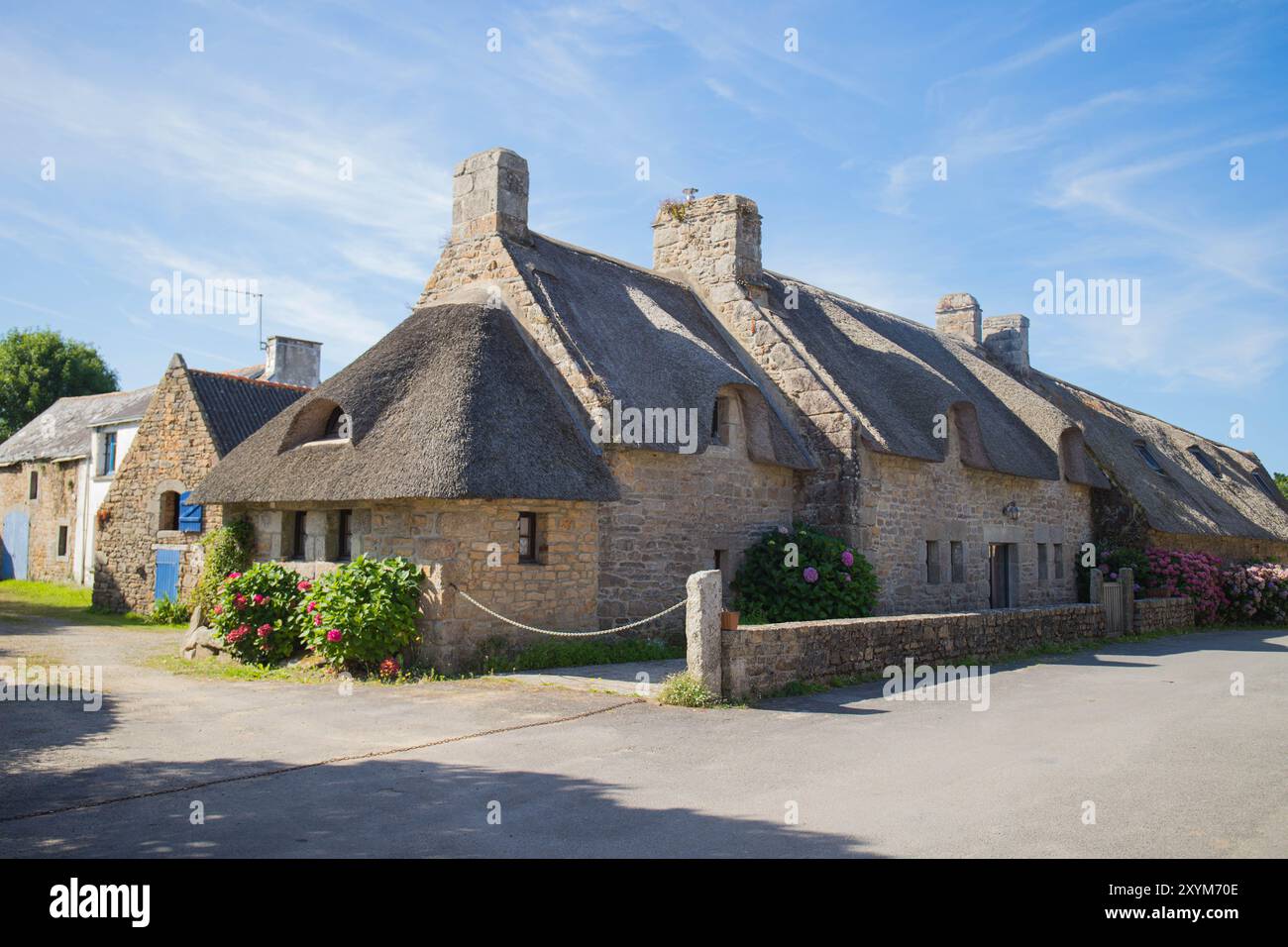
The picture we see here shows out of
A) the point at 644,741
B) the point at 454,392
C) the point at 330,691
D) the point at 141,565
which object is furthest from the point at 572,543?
the point at 141,565

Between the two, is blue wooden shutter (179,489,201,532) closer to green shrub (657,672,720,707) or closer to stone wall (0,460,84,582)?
stone wall (0,460,84,582)

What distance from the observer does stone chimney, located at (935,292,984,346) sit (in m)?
26.9

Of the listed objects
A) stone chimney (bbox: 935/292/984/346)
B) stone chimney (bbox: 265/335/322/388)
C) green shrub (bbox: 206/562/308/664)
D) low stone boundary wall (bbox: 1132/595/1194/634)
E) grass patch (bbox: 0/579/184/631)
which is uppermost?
stone chimney (bbox: 935/292/984/346)

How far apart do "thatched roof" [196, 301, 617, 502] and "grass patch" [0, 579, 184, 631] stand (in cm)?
622

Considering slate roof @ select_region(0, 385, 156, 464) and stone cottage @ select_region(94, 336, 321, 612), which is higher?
slate roof @ select_region(0, 385, 156, 464)

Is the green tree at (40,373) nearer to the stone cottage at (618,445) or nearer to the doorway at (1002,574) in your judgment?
the stone cottage at (618,445)

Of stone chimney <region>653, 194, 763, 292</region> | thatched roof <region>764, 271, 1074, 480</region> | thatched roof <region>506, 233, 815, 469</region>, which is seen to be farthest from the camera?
stone chimney <region>653, 194, 763, 292</region>

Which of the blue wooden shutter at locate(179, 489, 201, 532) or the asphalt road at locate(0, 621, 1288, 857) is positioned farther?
the blue wooden shutter at locate(179, 489, 201, 532)

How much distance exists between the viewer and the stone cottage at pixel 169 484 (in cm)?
1883

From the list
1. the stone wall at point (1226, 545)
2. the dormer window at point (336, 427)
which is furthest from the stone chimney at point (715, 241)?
the stone wall at point (1226, 545)

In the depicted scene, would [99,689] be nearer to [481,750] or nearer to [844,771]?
[481,750]

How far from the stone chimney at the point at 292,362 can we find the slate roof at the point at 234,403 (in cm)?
440

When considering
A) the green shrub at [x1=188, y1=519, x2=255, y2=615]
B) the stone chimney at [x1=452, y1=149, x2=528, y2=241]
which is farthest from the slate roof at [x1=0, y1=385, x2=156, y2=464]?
the stone chimney at [x1=452, y1=149, x2=528, y2=241]
